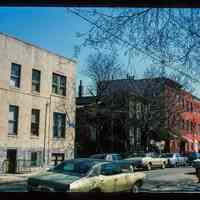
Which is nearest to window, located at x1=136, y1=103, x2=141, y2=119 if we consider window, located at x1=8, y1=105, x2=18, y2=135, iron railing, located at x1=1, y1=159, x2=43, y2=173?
iron railing, located at x1=1, y1=159, x2=43, y2=173

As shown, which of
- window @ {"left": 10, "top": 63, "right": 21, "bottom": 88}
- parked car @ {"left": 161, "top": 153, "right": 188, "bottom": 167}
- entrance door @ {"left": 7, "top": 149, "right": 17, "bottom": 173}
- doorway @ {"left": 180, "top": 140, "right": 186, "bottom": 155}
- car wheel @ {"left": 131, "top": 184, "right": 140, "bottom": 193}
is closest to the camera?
car wheel @ {"left": 131, "top": 184, "right": 140, "bottom": 193}

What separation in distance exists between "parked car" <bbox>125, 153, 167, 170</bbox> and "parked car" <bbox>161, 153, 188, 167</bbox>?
403mm

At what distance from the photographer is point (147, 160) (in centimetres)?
2012

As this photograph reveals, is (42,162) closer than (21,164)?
No

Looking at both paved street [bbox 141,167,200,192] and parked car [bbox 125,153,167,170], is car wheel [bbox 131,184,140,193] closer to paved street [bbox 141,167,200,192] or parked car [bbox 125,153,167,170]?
paved street [bbox 141,167,200,192]

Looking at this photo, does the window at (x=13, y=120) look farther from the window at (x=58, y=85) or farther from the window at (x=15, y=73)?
the window at (x=58, y=85)

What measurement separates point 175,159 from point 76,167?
695 inches

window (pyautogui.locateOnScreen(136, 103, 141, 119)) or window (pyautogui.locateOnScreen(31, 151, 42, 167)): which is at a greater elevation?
window (pyautogui.locateOnScreen(136, 103, 141, 119))

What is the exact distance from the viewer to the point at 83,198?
2715 millimetres

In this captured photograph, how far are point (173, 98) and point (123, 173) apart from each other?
32.0ft

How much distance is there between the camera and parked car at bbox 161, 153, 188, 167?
78.1 feet

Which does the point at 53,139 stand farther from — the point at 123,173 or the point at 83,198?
the point at 83,198

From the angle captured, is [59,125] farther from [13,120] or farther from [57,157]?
[57,157]

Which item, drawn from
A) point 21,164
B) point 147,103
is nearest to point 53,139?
point 21,164
